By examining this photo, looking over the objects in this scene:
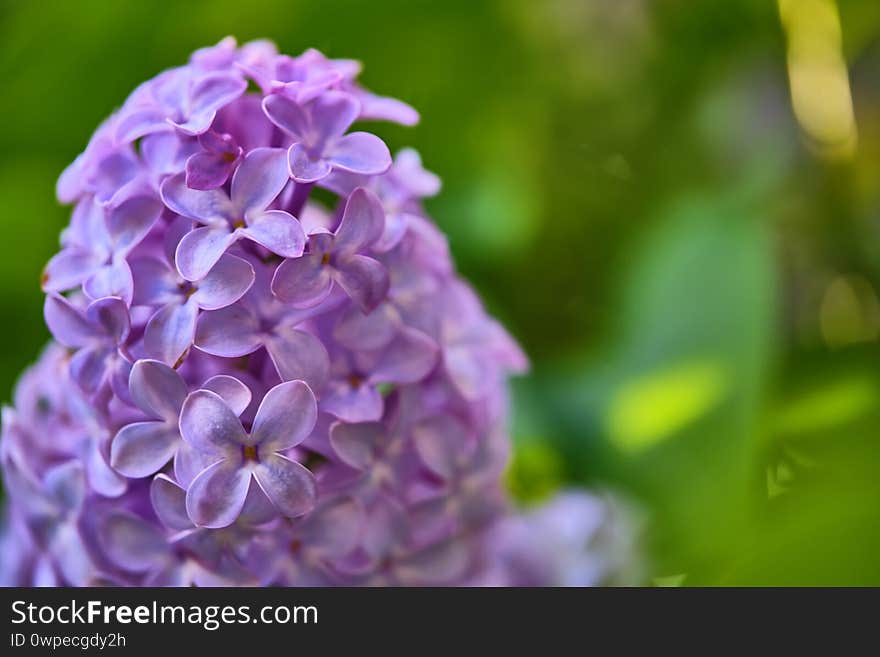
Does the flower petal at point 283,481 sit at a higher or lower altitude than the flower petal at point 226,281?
lower

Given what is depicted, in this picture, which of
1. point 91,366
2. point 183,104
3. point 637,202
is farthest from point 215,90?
point 637,202

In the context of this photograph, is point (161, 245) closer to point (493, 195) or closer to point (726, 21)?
point (493, 195)

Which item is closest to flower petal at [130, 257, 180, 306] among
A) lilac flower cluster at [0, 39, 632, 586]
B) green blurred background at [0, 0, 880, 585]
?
lilac flower cluster at [0, 39, 632, 586]

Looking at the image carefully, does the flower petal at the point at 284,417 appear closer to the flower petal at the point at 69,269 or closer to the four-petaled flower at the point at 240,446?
the four-petaled flower at the point at 240,446

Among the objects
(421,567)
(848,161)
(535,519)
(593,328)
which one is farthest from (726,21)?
(421,567)

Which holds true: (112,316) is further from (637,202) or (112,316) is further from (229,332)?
(637,202)

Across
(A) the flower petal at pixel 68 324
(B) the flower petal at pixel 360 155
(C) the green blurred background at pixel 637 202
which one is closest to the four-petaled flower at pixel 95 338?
(A) the flower petal at pixel 68 324

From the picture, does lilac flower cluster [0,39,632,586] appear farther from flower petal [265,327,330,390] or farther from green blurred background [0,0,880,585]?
green blurred background [0,0,880,585]
